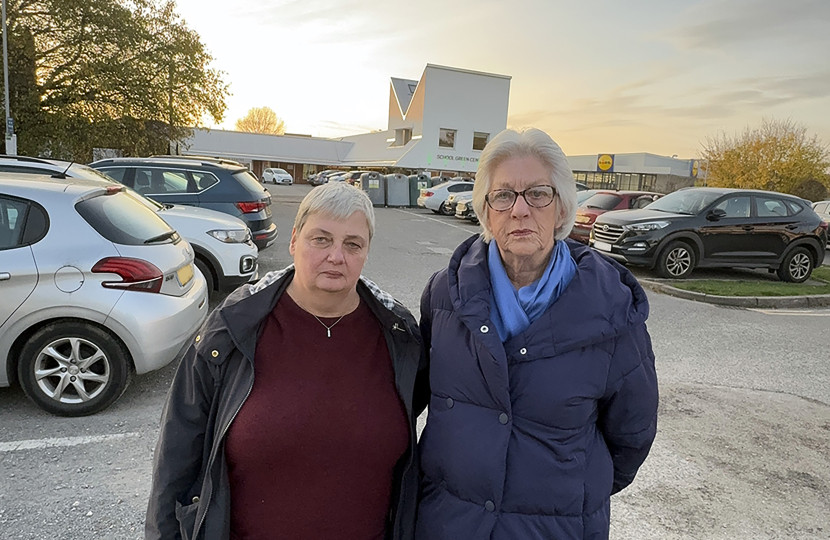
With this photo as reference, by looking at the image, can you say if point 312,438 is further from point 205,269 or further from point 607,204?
point 607,204

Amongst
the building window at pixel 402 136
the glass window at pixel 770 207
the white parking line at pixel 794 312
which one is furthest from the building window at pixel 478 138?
the white parking line at pixel 794 312

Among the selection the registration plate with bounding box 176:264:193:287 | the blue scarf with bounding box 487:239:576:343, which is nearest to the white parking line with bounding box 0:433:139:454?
the registration plate with bounding box 176:264:193:287

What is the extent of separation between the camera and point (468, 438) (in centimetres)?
156

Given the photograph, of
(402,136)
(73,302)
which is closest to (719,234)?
(73,302)

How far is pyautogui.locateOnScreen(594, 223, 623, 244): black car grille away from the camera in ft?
34.0

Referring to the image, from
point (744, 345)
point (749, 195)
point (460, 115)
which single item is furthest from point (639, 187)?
point (744, 345)

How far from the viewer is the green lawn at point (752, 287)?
8.89 metres

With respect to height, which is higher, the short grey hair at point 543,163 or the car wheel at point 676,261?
the short grey hair at point 543,163

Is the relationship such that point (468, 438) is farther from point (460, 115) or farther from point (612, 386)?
point (460, 115)

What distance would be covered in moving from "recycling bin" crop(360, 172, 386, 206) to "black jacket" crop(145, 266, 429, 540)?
81.6 feet

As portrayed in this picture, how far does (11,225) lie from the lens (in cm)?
368

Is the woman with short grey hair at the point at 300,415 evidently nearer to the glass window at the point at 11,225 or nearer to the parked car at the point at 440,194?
the glass window at the point at 11,225

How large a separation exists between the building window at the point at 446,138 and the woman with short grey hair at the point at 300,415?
48.1m

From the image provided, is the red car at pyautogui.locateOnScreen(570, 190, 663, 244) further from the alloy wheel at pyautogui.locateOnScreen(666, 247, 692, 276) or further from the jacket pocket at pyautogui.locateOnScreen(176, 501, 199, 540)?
the jacket pocket at pyautogui.locateOnScreen(176, 501, 199, 540)
